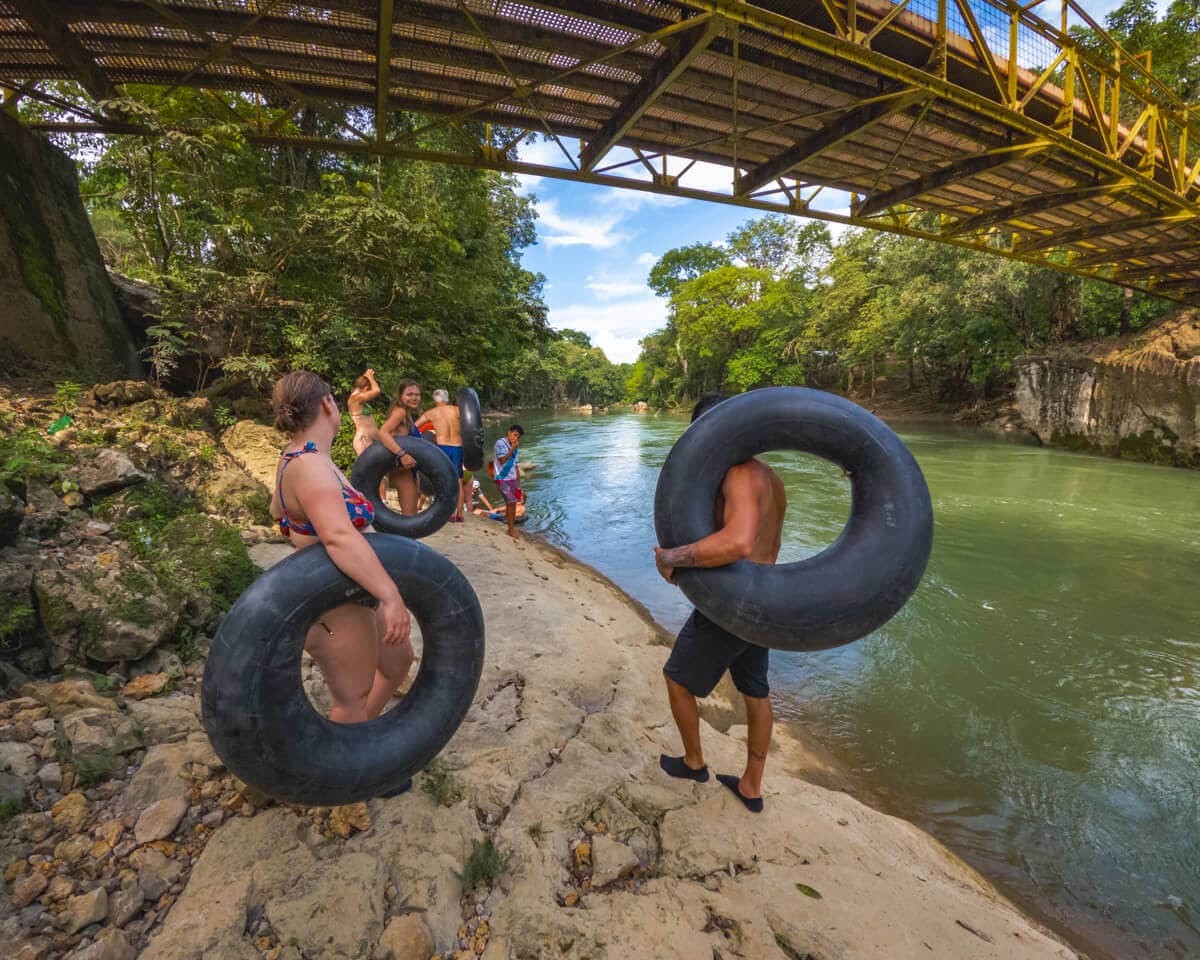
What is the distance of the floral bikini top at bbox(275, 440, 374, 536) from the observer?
163cm

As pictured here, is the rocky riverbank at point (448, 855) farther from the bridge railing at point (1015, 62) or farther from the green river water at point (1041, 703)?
the bridge railing at point (1015, 62)

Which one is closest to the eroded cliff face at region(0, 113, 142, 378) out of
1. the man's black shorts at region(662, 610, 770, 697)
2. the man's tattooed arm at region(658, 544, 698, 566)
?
the man's tattooed arm at region(658, 544, 698, 566)

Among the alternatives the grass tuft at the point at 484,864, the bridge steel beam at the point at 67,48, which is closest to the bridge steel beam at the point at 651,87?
the bridge steel beam at the point at 67,48

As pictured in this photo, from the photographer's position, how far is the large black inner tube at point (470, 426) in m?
5.47

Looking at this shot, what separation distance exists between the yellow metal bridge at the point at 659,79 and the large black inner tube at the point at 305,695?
486 cm

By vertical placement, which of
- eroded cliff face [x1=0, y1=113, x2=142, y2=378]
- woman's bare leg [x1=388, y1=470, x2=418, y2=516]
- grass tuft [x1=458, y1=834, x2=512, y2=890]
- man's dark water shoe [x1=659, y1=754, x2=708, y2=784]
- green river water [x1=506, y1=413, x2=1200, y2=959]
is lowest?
green river water [x1=506, y1=413, x2=1200, y2=959]

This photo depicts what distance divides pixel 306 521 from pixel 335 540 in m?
0.25

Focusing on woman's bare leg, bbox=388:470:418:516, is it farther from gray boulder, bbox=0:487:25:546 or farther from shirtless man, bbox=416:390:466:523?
gray boulder, bbox=0:487:25:546

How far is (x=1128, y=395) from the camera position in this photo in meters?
13.6

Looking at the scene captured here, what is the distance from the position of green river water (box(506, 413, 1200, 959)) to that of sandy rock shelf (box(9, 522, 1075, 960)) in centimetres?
56

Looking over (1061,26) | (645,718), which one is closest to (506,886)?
(645,718)

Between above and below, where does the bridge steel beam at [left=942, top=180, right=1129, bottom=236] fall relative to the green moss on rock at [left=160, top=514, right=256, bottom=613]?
above

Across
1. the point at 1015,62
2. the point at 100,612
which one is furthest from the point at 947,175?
the point at 100,612

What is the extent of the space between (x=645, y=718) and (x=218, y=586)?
8.81 ft
